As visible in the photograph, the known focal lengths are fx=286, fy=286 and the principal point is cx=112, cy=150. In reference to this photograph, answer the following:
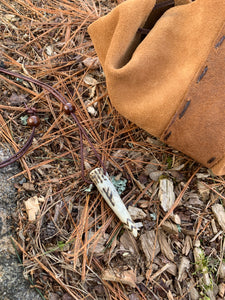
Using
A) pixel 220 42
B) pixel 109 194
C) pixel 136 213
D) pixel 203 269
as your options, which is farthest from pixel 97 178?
pixel 220 42

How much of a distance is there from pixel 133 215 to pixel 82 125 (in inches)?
18.7

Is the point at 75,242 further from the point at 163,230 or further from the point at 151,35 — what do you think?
the point at 151,35

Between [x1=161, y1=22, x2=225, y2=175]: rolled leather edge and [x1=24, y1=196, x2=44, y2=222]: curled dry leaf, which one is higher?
[x1=161, y1=22, x2=225, y2=175]: rolled leather edge

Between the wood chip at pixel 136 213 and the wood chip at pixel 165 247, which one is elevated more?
the wood chip at pixel 136 213

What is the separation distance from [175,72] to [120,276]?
2.61 ft

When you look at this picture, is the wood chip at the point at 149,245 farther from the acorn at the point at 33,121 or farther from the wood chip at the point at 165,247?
the acorn at the point at 33,121

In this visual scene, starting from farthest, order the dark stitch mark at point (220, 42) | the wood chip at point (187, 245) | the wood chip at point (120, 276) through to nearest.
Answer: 1. the wood chip at point (187, 245)
2. the wood chip at point (120, 276)
3. the dark stitch mark at point (220, 42)

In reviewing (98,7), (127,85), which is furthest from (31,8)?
(127,85)

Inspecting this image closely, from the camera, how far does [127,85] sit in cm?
109

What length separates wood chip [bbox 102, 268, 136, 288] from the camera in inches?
43.2

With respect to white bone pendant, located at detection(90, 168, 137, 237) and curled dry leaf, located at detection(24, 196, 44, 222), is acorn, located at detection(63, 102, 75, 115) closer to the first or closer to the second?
white bone pendant, located at detection(90, 168, 137, 237)

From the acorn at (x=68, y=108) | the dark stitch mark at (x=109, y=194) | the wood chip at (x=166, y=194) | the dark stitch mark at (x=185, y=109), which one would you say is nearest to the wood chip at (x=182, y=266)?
the wood chip at (x=166, y=194)

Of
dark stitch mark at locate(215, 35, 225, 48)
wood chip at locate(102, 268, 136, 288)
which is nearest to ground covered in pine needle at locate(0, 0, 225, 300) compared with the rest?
wood chip at locate(102, 268, 136, 288)

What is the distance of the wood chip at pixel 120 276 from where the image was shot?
1097mm
